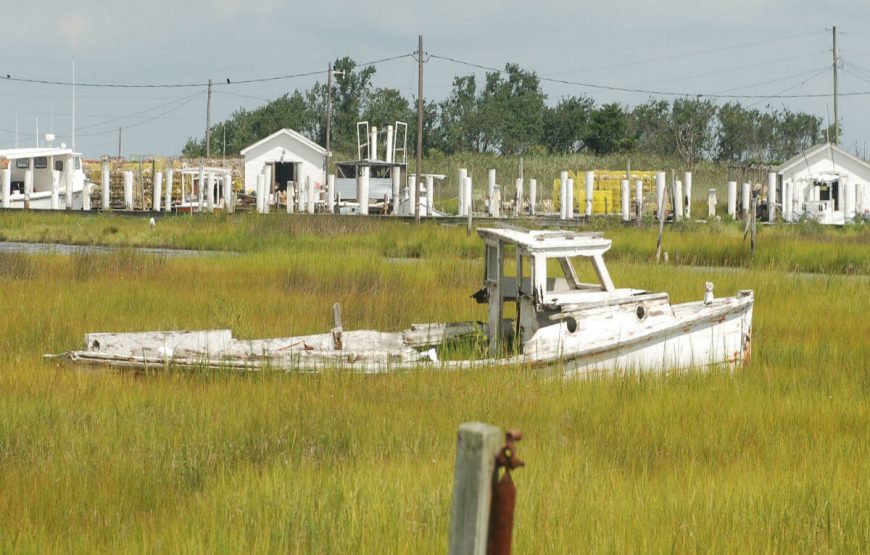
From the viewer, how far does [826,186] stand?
4728cm

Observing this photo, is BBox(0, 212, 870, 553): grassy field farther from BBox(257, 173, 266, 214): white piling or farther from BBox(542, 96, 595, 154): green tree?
BBox(542, 96, 595, 154): green tree

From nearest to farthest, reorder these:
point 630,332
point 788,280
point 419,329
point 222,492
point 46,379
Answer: point 222,492, point 46,379, point 630,332, point 419,329, point 788,280

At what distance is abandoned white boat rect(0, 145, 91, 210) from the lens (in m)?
47.8

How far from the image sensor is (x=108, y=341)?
12289mm

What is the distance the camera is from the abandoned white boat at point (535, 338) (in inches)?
441

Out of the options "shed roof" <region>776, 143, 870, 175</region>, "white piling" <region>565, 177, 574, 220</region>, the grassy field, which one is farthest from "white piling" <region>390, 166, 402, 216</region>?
the grassy field

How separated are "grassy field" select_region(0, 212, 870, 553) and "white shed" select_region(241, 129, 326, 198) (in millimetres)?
41307

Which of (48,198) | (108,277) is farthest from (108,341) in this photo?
(48,198)

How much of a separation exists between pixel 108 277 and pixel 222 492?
552 inches

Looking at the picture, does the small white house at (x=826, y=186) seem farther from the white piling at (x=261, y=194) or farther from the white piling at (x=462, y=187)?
the white piling at (x=261, y=194)

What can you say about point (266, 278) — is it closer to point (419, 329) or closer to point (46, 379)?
point (419, 329)

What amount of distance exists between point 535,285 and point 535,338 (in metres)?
0.60

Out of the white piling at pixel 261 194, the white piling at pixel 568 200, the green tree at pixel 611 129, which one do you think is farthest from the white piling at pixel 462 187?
the green tree at pixel 611 129

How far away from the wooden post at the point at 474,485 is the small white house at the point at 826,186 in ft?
136
